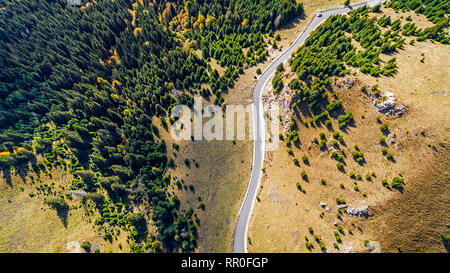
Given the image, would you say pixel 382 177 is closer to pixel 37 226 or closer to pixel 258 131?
pixel 258 131

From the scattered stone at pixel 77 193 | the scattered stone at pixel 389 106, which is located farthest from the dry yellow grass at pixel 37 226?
the scattered stone at pixel 389 106

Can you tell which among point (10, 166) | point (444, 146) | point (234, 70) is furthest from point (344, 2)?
point (10, 166)

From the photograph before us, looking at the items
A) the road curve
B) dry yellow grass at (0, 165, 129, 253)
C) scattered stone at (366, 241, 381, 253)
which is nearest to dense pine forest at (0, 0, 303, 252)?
dry yellow grass at (0, 165, 129, 253)

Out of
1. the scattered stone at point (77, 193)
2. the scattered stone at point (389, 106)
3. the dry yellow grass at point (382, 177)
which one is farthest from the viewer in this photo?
the scattered stone at point (77, 193)

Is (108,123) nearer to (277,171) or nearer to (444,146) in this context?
(277,171)

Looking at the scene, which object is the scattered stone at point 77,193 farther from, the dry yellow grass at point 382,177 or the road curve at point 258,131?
the dry yellow grass at point 382,177

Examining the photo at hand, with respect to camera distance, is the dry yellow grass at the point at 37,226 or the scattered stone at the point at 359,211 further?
the dry yellow grass at the point at 37,226

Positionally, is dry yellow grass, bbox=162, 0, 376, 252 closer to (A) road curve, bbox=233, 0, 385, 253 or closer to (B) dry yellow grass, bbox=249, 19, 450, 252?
(A) road curve, bbox=233, 0, 385, 253
